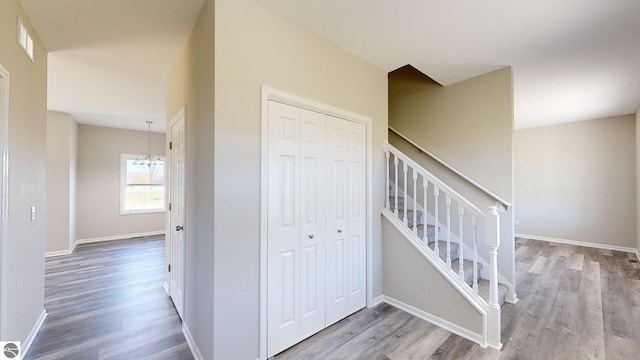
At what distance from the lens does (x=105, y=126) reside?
18.8 feet

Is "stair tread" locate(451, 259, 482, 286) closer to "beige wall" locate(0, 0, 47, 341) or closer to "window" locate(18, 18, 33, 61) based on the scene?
"beige wall" locate(0, 0, 47, 341)

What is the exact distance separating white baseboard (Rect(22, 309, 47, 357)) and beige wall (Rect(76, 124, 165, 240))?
12.3ft

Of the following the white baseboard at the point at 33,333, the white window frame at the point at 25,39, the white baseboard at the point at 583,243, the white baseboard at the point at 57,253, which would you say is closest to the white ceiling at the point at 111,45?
the white window frame at the point at 25,39

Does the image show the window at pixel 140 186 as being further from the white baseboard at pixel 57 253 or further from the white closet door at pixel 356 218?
the white closet door at pixel 356 218

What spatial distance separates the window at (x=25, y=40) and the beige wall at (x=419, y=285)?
3384 mm

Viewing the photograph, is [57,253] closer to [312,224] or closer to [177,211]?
[177,211]

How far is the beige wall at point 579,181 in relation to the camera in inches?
192

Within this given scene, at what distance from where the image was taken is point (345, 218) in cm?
253

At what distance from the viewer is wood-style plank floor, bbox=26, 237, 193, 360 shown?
6.79 ft

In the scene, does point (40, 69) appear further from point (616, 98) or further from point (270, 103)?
point (616, 98)

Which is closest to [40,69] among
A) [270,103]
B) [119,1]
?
[119,1]

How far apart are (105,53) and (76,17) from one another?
→ 59 centimetres

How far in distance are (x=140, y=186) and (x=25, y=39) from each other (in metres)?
4.93

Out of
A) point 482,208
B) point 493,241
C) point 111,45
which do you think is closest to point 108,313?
point 111,45
